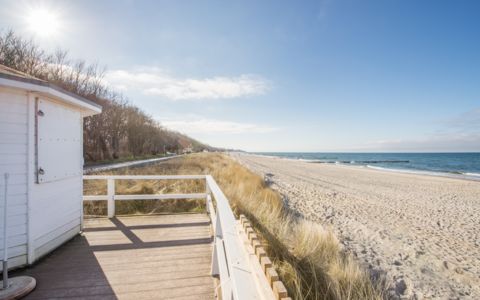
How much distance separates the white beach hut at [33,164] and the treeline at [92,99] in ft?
66.1

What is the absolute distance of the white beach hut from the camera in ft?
11.1

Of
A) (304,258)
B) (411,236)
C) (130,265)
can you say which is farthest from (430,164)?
(130,265)

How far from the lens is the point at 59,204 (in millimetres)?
4309

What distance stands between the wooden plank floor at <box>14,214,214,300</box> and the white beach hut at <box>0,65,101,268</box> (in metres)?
0.39

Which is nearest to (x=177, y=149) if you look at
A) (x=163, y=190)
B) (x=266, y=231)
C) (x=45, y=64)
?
(x=45, y=64)

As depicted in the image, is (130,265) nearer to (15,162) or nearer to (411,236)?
(15,162)

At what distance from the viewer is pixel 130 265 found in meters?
3.71

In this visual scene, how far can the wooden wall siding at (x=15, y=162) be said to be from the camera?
3357 mm

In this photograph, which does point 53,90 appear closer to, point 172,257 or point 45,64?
point 172,257

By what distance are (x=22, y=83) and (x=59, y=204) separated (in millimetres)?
2053

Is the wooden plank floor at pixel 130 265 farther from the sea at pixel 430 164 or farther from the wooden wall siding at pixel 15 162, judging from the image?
the sea at pixel 430 164

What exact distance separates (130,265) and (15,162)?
2.11 metres

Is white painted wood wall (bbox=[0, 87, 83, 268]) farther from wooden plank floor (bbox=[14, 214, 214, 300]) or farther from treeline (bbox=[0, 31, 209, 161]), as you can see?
treeline (bbox=[0, 31, 209, 161])

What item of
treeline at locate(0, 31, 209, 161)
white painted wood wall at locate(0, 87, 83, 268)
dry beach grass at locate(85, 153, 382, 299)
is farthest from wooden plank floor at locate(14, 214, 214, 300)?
treeline at locate(0, 31, 209, 161)
